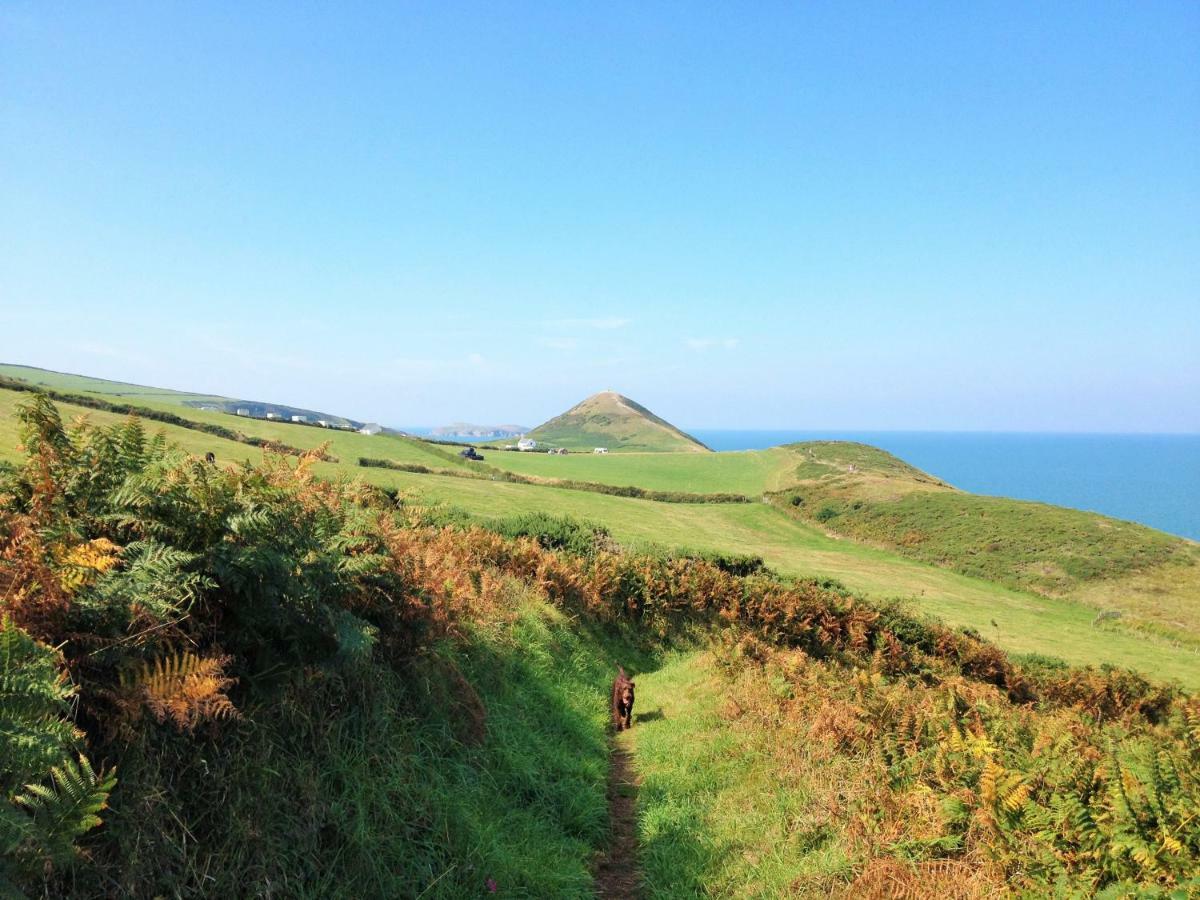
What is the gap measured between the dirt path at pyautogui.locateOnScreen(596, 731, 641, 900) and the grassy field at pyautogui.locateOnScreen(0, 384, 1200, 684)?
5317mm

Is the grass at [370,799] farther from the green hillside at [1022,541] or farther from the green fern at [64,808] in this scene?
the green hillside at [1022,541]

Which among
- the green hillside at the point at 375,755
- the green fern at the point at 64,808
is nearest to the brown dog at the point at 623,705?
the green hillside at the point at 375,755

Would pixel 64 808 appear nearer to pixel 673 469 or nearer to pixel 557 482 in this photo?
pixel 557 482

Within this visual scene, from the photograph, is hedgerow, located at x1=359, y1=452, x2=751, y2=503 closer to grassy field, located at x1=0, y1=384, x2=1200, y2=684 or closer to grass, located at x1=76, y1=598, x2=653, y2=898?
grassy field, located at x1=0, y1=384, x2=1200, y2=684

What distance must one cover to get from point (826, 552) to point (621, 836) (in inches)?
A: 1566

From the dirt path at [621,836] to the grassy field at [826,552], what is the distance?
5.32 meters

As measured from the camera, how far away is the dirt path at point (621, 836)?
227 inches

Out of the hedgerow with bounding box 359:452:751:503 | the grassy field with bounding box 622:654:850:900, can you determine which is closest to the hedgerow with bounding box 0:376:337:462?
the hedgerow with bounding box 359:452:751:503

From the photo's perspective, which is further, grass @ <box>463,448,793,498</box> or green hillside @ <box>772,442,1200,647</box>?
grass @ <box>463,448,793,498</box>

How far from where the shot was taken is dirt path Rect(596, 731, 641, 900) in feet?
18.9

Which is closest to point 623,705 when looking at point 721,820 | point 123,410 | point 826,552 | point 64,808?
point 721,820

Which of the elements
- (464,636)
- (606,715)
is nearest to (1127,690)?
(606,715)

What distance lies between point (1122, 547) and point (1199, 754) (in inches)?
1922

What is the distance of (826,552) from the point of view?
4312 centimetres
